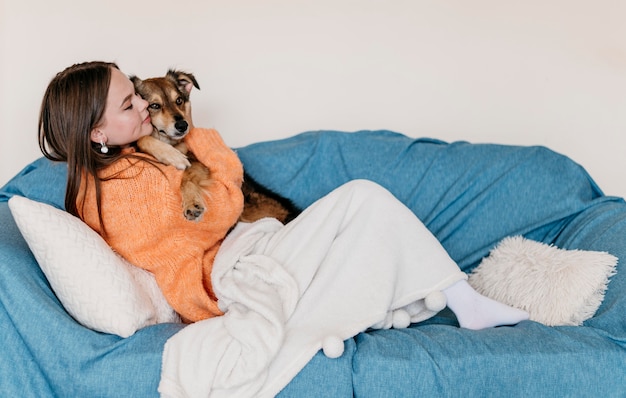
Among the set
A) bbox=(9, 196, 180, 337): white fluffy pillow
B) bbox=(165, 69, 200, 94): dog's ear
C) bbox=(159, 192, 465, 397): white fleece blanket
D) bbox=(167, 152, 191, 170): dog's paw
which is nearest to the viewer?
bbox=(159, 192, 465, 397): white fleece blanket

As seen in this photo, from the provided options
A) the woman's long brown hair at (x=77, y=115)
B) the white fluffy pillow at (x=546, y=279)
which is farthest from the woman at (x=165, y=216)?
the white fluffy pillow at (x=546, y=279)

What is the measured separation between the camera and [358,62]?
9.88 feet

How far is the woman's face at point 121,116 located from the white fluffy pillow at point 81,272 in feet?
1.01

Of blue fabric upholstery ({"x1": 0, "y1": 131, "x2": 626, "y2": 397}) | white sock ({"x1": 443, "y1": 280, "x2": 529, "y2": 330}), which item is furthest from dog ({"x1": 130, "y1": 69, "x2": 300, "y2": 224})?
white sock ({"x1": 443, "y1": 280, "x2": 529, "y2": 330})

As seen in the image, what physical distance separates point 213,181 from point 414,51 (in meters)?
1.31

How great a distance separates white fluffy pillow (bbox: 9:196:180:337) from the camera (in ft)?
5.98

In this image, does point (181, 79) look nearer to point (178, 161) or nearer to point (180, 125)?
point (180, 125)

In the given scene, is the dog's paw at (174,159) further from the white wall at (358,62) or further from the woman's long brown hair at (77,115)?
the white wall at (358,62)

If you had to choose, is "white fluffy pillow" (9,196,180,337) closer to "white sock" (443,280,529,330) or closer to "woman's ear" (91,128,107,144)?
"woman's ear" (91,128,107,144)

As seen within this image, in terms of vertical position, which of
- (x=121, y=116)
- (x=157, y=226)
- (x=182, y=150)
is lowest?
(x=157, y=226)

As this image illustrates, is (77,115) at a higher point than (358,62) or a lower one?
lower

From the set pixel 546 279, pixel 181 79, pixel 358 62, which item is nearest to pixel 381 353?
pixel 546 279

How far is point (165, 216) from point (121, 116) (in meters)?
0.35

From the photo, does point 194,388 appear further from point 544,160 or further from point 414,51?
point 414,51
